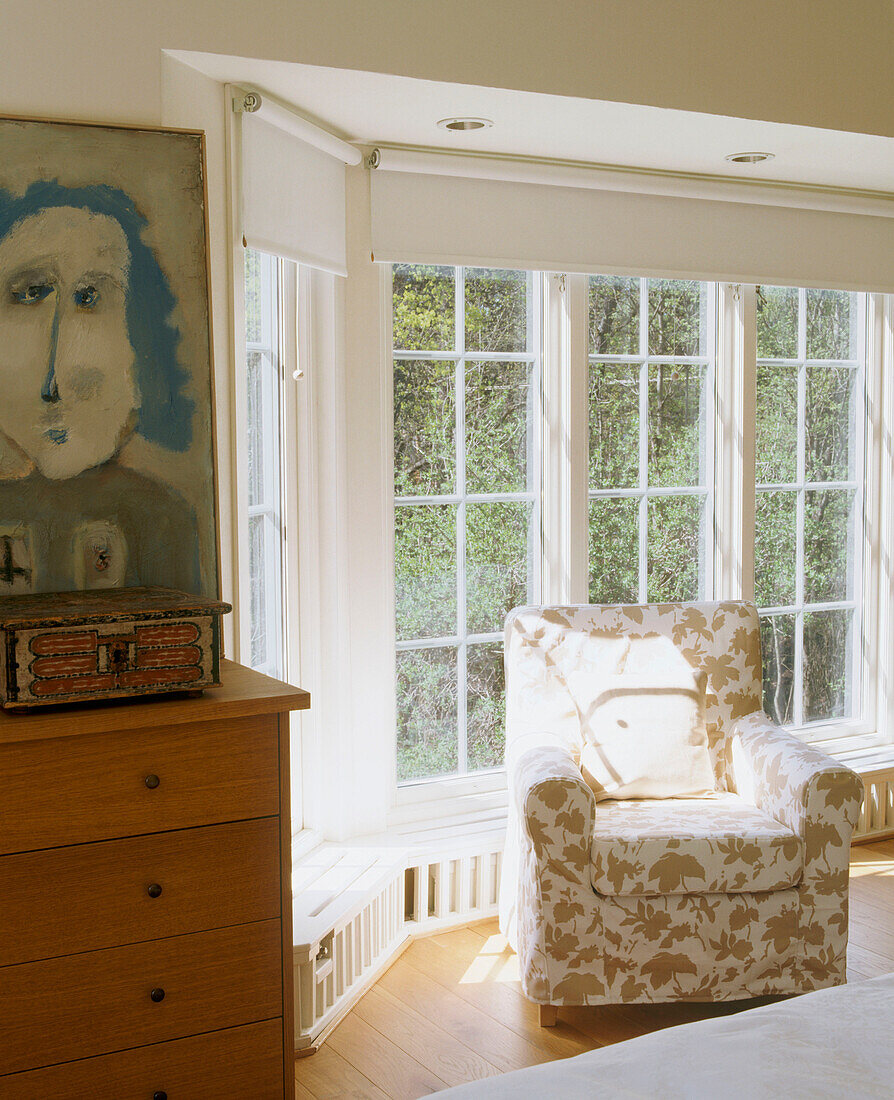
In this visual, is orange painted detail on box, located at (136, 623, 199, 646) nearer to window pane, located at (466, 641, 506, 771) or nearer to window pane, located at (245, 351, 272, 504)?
window pane, located at (245, 351, 272, 504)

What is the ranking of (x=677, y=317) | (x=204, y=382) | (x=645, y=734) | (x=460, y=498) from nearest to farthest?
1. (x=204, y=382)
2. (x=645, y=734)
3. (x=460, y=498)
4. (x=677, y=317)

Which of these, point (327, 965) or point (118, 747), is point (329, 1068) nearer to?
point (327, 965)

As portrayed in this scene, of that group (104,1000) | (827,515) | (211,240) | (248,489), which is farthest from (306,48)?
(827,515)

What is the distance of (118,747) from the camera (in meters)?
1.70

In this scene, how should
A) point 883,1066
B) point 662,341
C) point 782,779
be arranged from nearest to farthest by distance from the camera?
point 883,1066
point 782,779
point 662,341

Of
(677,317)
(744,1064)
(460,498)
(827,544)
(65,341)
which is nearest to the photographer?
(744,1064)

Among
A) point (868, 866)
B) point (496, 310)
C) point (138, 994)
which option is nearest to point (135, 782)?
point (138, 994)

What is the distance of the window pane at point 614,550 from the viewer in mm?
3367

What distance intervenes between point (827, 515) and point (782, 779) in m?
1.50

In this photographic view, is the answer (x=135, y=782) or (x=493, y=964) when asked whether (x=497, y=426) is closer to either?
(x=493, y=964)

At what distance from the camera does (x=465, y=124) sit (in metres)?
2.69

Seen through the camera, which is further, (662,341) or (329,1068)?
(662,341)

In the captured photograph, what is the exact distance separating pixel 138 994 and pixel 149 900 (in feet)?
0.50

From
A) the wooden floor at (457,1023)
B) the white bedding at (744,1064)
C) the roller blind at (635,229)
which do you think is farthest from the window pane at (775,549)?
the white bedding at (744,1064)
